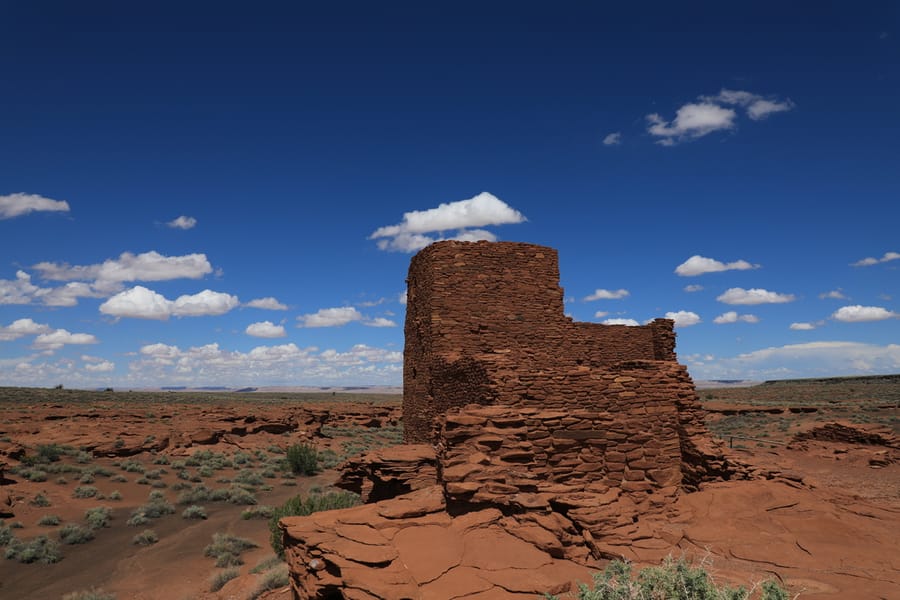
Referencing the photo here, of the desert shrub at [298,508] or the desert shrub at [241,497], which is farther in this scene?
the desert shrub at [241,497]

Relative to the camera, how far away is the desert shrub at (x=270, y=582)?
9.34m

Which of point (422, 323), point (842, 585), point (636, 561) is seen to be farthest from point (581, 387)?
point (422, 323)

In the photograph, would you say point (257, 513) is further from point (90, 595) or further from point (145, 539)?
point (90, 595)

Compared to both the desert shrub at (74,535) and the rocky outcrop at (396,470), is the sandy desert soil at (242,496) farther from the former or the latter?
the rocky outcrop at (396,470)

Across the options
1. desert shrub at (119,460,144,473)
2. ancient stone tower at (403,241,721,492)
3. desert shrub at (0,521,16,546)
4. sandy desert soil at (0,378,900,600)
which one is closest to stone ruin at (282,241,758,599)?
ancient stone tower at (403,241,721,492)

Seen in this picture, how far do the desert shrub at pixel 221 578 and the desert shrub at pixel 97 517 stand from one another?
6250 millimetres

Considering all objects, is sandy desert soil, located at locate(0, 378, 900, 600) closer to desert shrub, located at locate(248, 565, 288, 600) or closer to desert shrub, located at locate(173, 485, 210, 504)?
desert shrub, located at locate(173, 485, 210, 504)

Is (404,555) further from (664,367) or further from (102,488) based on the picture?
(102,488)

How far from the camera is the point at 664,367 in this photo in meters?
10.1

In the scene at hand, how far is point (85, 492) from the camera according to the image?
17766 millimetres

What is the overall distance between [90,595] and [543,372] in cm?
1036

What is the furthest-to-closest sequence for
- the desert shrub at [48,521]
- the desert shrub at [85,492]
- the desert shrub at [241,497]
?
the desert shrub at [241,497]
the desert shrub at [85,492]
the desert shrub at [48,521]

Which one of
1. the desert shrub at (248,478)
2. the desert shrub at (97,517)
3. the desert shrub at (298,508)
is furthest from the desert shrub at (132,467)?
A: the desert shrub at (298,508)

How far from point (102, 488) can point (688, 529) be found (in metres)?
20.7
